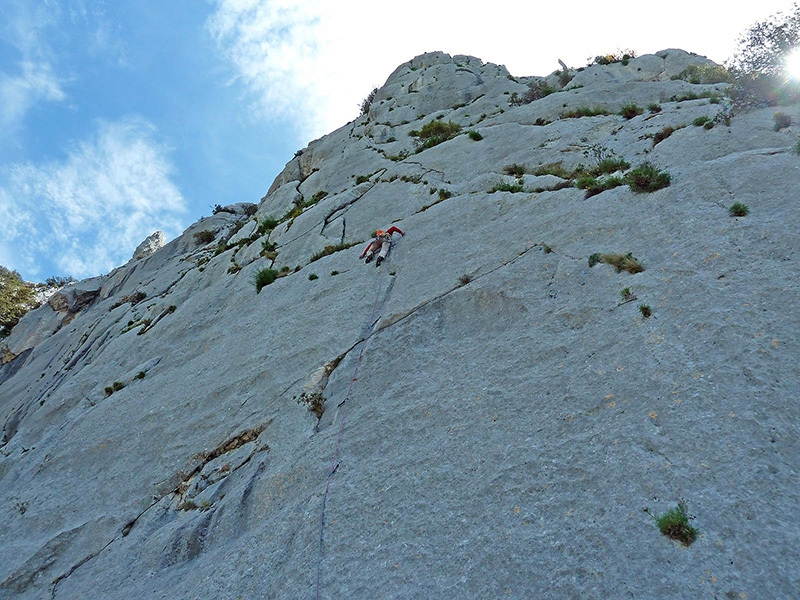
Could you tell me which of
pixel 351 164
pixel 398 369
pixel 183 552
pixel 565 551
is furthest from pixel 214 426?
pixel 351 164

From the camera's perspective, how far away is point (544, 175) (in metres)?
16.5

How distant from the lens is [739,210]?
9828 millimetres

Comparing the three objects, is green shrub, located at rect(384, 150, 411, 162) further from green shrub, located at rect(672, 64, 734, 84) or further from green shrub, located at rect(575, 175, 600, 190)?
green shrub, located at rect(672, 64, 734, 84)

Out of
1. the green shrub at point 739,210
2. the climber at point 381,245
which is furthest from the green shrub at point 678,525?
the climber at point 381,245

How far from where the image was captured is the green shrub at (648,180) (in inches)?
469

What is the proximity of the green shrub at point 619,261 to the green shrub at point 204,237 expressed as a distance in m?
34.1

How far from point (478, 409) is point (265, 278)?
12.5m

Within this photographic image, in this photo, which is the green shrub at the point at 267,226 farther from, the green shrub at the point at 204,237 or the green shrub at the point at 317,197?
the green shrub at the point at 204,237

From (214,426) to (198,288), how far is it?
12.5 meters

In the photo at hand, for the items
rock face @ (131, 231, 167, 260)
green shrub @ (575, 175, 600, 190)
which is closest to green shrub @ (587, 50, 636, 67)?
green shrub @ (575, 175, 600, 190)

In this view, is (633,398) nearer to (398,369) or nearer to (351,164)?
(398,369)

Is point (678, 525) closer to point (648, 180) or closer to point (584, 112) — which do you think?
point (648, 180)

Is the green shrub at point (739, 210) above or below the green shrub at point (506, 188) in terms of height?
below

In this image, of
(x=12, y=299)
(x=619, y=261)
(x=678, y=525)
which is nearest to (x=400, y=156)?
(x=619, y=261)
